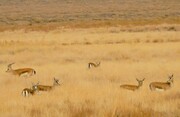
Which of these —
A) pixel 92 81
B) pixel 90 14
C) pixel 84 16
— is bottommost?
pixel 92 81

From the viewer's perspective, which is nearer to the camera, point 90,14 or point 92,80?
point 92,80

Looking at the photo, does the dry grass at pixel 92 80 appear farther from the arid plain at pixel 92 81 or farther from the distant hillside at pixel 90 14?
the distant hillside at pixel 90 14

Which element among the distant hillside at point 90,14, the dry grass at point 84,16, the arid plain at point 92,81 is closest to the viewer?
the arid plain at point 92,81

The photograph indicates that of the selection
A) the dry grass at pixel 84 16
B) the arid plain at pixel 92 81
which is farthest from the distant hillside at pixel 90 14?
the arid plain at pixel 92 81

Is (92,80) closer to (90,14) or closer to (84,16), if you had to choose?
(84,16)

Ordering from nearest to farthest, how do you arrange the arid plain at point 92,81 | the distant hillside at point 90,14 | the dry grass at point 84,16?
the arid plain at point 92,81 → the dry grass at point 84,16 → the distant hillside at point 90,14

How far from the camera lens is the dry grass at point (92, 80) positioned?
407 inches

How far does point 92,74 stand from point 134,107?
708 cm

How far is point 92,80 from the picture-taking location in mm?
Answer: 16094

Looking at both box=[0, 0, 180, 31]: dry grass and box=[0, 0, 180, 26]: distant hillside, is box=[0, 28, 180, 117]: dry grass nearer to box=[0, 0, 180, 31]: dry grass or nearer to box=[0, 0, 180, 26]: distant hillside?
box=[0, 0, 180, 31]: dry grass

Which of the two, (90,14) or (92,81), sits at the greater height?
(90,14)

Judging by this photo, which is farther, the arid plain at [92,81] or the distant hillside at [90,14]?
the distant hillside at [90,14]

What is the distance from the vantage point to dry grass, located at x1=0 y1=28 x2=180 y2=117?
10344 millimetres

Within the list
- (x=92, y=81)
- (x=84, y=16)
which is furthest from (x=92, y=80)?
(x=84, y=16)
